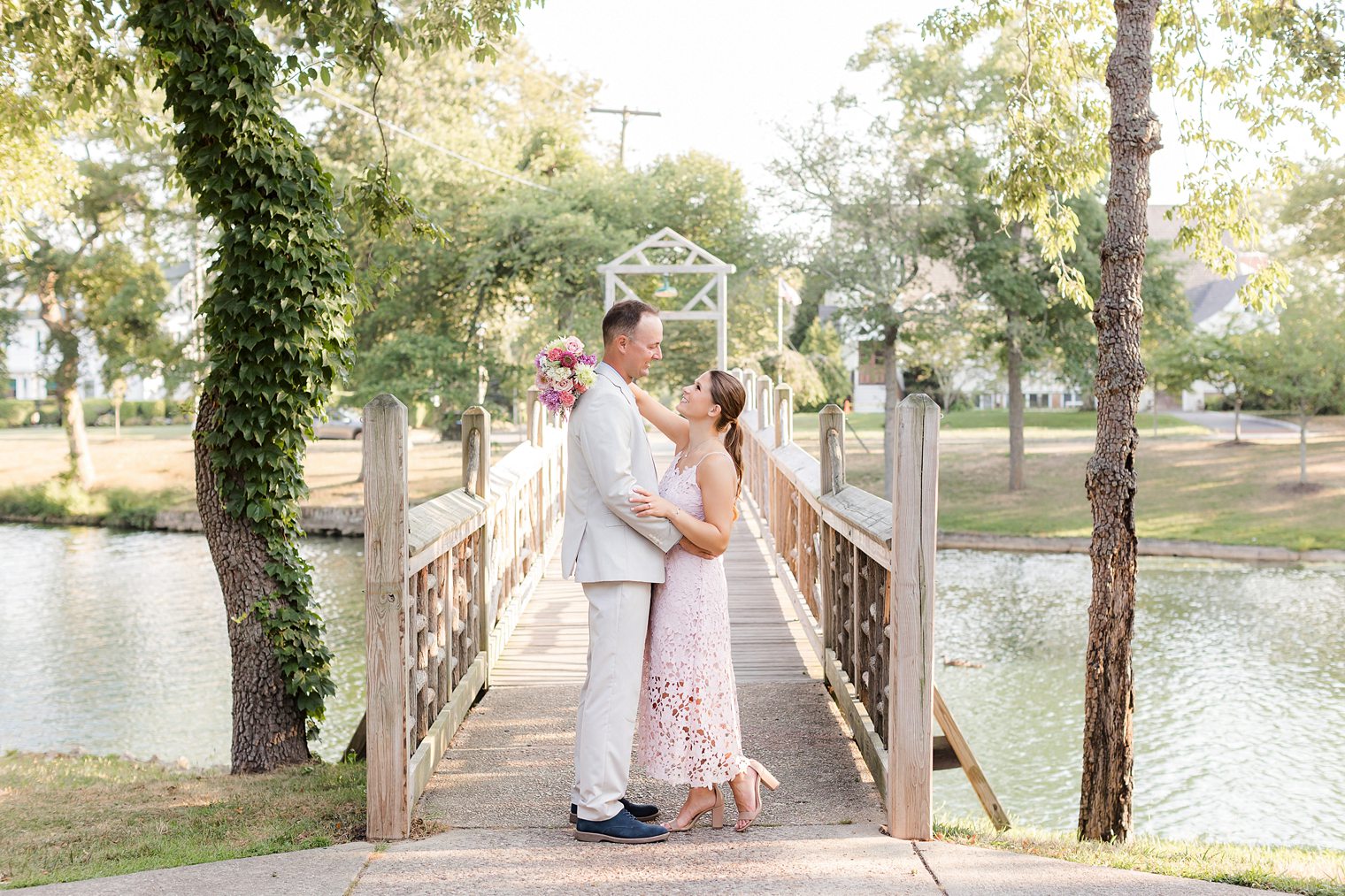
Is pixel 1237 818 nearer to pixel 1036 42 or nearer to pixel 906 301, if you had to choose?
pixel 1036 42

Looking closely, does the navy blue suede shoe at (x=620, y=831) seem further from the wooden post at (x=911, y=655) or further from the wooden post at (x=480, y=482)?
the wooden post at (x=480, y=482)

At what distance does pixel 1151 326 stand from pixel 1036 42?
68.0ft

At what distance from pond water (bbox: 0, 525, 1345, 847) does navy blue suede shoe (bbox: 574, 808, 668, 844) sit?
5281 millimetres

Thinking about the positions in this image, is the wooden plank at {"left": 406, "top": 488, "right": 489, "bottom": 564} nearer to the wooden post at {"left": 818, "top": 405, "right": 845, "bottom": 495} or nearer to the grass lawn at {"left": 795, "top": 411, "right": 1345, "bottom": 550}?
the wooden post at {"left": 818, "top": 405, "right": 845, "bottom": 495}

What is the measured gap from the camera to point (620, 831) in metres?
4.11

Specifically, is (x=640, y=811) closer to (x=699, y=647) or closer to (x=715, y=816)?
(x=715, y=816)

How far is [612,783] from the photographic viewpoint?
4.11 meters

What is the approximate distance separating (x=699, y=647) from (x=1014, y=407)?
25.4 metres

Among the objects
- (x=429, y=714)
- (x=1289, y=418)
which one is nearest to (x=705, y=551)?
(x=429, y=714)

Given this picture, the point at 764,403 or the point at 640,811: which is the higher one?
the point at 764,403

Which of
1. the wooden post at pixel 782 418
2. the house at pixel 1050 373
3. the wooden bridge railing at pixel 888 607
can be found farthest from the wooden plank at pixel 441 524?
the house at pixel 1050 373

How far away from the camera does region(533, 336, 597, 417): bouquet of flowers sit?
13.4ft

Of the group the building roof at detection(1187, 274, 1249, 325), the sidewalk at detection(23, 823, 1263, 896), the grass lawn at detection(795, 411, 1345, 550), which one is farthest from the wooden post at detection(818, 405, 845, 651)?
the building roof at detection(1187, 274, 1249, 325)

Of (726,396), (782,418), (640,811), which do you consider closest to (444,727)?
(640,811)
